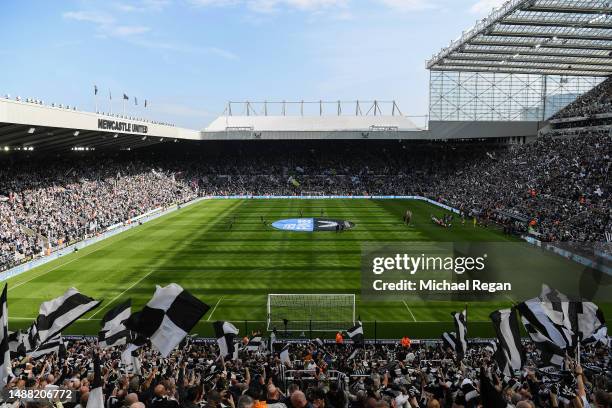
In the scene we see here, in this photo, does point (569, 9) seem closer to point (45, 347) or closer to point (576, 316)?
point (576, 316)

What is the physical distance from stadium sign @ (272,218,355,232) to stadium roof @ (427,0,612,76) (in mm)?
20736

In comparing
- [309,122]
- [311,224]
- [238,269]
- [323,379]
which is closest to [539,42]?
[311,224]

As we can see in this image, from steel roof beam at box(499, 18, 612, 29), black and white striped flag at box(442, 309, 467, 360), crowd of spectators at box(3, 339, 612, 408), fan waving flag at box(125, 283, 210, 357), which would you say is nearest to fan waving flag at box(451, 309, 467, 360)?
black and white striped flag at box(442, 309, 467, 360)

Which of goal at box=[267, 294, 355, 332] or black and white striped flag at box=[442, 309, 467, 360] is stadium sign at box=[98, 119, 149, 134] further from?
black and white striped flag at box=[442, 309, 467, 360]

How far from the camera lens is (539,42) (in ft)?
151

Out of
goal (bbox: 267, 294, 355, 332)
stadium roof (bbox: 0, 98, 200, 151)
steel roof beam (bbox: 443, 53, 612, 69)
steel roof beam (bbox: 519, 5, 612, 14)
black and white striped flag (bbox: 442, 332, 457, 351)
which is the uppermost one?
steel roof beam (bbox: 443, 53, 612, 69)

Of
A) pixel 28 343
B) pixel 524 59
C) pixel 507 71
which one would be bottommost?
pixel 28 343

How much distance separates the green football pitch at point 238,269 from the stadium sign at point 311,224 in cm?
121

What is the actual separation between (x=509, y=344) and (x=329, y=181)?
65.9m

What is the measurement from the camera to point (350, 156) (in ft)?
271

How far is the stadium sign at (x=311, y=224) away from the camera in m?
41.7

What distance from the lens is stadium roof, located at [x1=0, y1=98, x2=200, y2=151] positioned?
3203cm

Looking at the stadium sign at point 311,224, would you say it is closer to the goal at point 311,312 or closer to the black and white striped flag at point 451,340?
the goal at point 311,312

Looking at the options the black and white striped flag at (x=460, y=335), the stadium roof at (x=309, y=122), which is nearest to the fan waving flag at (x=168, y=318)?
the black and white striped flag at (x=460, y=335)
